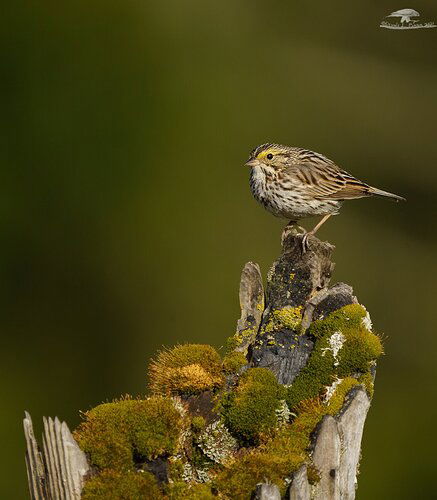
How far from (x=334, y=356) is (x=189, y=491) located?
100 centimetres

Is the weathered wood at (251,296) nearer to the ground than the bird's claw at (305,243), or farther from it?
nearer to the ground

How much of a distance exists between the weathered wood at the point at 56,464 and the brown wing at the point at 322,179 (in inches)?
119

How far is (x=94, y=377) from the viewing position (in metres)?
9.11

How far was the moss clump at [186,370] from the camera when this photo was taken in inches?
191

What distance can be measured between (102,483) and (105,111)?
15.7 ft

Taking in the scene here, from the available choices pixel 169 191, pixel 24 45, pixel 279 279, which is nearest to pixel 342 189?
pixel 279 279

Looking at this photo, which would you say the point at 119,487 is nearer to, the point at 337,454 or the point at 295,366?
the point at 337,454

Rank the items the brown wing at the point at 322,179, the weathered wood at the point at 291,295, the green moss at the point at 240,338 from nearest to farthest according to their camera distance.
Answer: the weathered wood at the point at 291,295
the green moss at the point at 240,338
the brown wing at the point at 322,179

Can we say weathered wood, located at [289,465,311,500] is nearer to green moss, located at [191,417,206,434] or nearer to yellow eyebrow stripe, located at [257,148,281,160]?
green moss, located at [191,417,206,434]

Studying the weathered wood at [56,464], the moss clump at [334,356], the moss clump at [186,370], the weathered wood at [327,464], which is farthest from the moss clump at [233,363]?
the weathered wood at [56,464]

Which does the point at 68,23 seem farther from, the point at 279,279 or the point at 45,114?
the point at 279,279

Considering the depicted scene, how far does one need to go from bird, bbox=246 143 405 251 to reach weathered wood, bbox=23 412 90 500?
2.85m

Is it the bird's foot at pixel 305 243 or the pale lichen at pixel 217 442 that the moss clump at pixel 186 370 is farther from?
the bird's foot at pixel 305 243

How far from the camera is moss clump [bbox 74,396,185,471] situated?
4461mm
